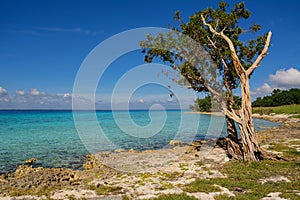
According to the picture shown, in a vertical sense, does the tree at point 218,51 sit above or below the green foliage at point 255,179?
above

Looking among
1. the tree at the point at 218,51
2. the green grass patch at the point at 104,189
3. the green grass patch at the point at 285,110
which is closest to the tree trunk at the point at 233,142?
the tree at the point at 218,51

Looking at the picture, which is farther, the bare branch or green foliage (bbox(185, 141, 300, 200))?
the bare branch

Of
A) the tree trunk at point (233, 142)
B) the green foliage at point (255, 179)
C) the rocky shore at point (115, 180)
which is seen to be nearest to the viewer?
the green foliage at point (255, 179)

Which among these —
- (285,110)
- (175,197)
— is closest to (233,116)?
(175,197)

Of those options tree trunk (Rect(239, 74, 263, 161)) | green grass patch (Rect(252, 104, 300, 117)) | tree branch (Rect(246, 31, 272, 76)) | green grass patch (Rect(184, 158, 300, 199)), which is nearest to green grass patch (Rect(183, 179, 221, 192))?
green grass patch (Rect(184, 158, 300, 199))

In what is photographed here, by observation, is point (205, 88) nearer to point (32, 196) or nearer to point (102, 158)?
point (102, 158)

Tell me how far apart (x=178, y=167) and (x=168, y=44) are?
33.5ft

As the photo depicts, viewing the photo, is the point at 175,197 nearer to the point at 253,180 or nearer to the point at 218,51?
the point at 253,180

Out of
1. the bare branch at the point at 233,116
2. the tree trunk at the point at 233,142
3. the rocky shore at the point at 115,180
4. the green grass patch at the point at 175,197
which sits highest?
the bare branch at the point at 233,116

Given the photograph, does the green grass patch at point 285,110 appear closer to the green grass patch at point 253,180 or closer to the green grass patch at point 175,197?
the green grass patch at point 253,180

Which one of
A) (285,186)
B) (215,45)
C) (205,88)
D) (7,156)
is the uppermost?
(215,45)

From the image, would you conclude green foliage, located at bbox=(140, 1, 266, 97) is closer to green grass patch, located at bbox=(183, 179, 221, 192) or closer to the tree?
the tree

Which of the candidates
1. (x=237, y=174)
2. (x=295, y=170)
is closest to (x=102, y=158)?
(x=237, y=174)

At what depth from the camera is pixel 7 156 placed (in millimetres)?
26078
